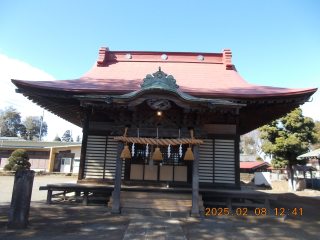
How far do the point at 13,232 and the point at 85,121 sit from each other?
14.3 ft

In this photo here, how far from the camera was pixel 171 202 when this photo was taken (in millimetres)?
6633

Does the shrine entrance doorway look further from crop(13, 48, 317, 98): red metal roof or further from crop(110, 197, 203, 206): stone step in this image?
crop(13, 48, 317, 98): red metal roof

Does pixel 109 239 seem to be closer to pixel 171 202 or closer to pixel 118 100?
pixel 171 202

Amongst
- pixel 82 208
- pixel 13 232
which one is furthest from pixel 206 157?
pixel 13 232

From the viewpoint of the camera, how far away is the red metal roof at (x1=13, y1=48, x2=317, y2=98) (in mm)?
7402

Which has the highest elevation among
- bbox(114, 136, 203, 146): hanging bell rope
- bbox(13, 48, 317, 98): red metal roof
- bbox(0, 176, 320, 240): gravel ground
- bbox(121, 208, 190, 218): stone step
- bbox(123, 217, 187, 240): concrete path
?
bbox(13, 48, 317, 98): red metal roof

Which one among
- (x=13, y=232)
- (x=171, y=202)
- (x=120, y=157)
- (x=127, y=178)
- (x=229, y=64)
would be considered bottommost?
(x=13, y=232)

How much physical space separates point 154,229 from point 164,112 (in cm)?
333

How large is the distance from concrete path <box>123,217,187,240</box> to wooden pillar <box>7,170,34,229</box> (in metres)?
2.36

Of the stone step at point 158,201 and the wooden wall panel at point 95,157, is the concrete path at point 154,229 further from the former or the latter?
the wooden wall panel at point 95,157

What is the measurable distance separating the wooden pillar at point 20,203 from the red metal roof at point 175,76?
3.13 m

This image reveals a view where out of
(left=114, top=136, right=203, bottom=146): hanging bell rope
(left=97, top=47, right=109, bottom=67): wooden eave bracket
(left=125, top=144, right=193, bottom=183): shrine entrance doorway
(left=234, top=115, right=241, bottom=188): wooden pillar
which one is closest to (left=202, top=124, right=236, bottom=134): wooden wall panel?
(left=234, top=115, right=241, bottom=188): wooden pillar
